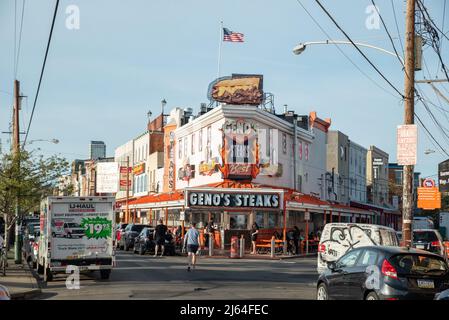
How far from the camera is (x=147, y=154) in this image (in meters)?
64.2

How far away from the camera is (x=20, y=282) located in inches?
774

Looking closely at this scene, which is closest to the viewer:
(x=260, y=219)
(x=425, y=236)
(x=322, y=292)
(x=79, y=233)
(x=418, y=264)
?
(x=418, y=264)

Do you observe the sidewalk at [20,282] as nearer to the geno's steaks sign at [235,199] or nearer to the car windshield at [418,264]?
the car windshield at [418,264]

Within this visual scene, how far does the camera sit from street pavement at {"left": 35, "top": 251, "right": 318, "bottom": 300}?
16250 mm

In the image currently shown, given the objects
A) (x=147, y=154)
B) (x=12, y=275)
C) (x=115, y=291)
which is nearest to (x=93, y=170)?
(x=147, y=154)

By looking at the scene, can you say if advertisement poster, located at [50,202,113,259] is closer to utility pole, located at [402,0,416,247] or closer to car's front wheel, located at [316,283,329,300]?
car's front wheel, located at [316,283,329,300]

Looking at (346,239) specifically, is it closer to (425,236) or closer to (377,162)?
(425,236)

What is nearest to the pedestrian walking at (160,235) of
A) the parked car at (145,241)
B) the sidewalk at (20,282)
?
the parked car at (145,241)

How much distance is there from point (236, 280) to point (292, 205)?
19385mm

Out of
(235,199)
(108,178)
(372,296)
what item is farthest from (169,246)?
(108,178)

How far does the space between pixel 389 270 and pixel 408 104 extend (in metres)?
8.19

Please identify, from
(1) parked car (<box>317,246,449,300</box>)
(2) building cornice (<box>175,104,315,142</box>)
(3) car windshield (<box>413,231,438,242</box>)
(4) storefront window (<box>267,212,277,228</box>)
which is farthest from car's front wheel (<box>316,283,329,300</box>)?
(2) building cornice (<box>175,104,315,142</box>)

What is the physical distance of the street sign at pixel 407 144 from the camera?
1828 cm
